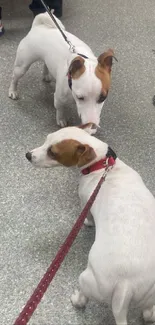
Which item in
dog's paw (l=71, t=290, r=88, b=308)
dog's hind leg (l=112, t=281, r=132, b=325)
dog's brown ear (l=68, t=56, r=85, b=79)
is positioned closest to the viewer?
dog's hind leg (l=112, t=281, r=132, b=325)

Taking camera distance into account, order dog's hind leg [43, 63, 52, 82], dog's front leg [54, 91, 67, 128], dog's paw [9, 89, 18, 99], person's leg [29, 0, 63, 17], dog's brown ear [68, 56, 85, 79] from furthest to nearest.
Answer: person's leg [29, 0, 63, 17], dog's hind leg [43, 63, 52, 82], dog's paw [9, 89, 18, 99], dog's front leg [54, 91, 67, 128], dog's brown ear [68, 56, 85, 79]

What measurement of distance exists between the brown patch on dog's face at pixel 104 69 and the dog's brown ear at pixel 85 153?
441 millimetres

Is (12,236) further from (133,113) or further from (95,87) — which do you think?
(133,113)

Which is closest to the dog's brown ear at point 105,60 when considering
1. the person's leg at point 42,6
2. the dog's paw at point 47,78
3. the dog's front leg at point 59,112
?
the dog's front leg at point 59,112

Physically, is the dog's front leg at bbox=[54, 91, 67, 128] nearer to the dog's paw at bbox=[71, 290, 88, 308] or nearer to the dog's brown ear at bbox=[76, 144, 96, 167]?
the dog's brown ear at bbox=[76, 144, 96, 167]

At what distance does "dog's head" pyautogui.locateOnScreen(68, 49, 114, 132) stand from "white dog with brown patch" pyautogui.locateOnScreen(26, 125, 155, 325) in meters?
0.28

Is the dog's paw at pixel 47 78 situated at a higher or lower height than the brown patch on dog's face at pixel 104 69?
lower

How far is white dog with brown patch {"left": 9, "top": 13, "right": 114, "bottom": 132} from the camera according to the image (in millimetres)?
1689

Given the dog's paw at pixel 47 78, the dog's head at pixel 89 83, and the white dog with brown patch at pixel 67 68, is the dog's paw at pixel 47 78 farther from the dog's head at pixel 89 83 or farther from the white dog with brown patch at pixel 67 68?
the dog's head at pixel 89 83

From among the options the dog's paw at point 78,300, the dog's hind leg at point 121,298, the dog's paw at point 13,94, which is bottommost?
the dog's paw at point 78,300

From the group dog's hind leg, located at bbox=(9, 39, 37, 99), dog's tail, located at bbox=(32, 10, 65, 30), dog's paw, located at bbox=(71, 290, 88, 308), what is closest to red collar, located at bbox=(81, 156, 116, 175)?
dog's paw, located at bbox=(71, 290, 88, 308)

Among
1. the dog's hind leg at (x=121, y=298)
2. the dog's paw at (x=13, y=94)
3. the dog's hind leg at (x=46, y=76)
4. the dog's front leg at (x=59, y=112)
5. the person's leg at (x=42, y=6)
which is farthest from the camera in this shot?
the person's leg at (x=42, y=6)

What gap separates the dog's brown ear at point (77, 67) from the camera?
168 cm

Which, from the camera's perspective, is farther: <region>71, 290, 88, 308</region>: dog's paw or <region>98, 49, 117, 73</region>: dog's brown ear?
<region>98, 49, 117, 73</region>: dog's brown ear
